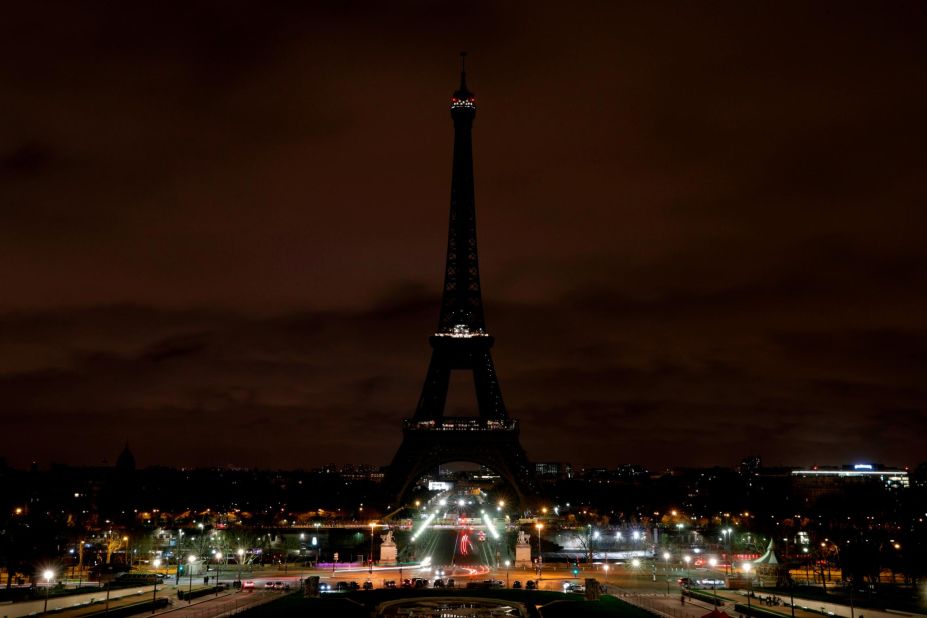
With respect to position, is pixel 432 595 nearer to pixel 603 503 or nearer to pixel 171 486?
pixel 603 503

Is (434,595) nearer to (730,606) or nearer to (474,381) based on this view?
(730,606)

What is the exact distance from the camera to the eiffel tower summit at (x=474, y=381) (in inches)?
5089

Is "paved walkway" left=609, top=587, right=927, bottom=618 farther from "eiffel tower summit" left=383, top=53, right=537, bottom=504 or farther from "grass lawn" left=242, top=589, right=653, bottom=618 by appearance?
"eiffel tower summit" left=383, top=53, right=537, bottom=504

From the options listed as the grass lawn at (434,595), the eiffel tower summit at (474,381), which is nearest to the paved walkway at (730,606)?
the grass lawn at (434,595)

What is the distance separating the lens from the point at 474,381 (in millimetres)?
137750

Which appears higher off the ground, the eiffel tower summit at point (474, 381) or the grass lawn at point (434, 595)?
the eiffel tower summit at point (474, 381)

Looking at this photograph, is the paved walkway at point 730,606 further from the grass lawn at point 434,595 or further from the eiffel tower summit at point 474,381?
the eiffel tower summit at point 474,381

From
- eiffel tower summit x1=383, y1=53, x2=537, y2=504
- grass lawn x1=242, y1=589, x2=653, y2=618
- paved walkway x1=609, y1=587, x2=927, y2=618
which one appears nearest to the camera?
paved walkway x1=609, y1=587, x2=927, y2=618

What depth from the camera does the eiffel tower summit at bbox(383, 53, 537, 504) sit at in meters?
129

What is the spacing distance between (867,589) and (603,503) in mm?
112539

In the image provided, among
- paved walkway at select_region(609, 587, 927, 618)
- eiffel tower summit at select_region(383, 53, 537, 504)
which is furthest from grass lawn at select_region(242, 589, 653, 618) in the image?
eiffel tower summit at select_region(383, 53, 537, 504)

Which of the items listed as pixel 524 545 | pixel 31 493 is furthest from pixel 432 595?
pixel 31 493

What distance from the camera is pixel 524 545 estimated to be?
79438 millimetres

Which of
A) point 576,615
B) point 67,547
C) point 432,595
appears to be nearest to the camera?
point 576,615
